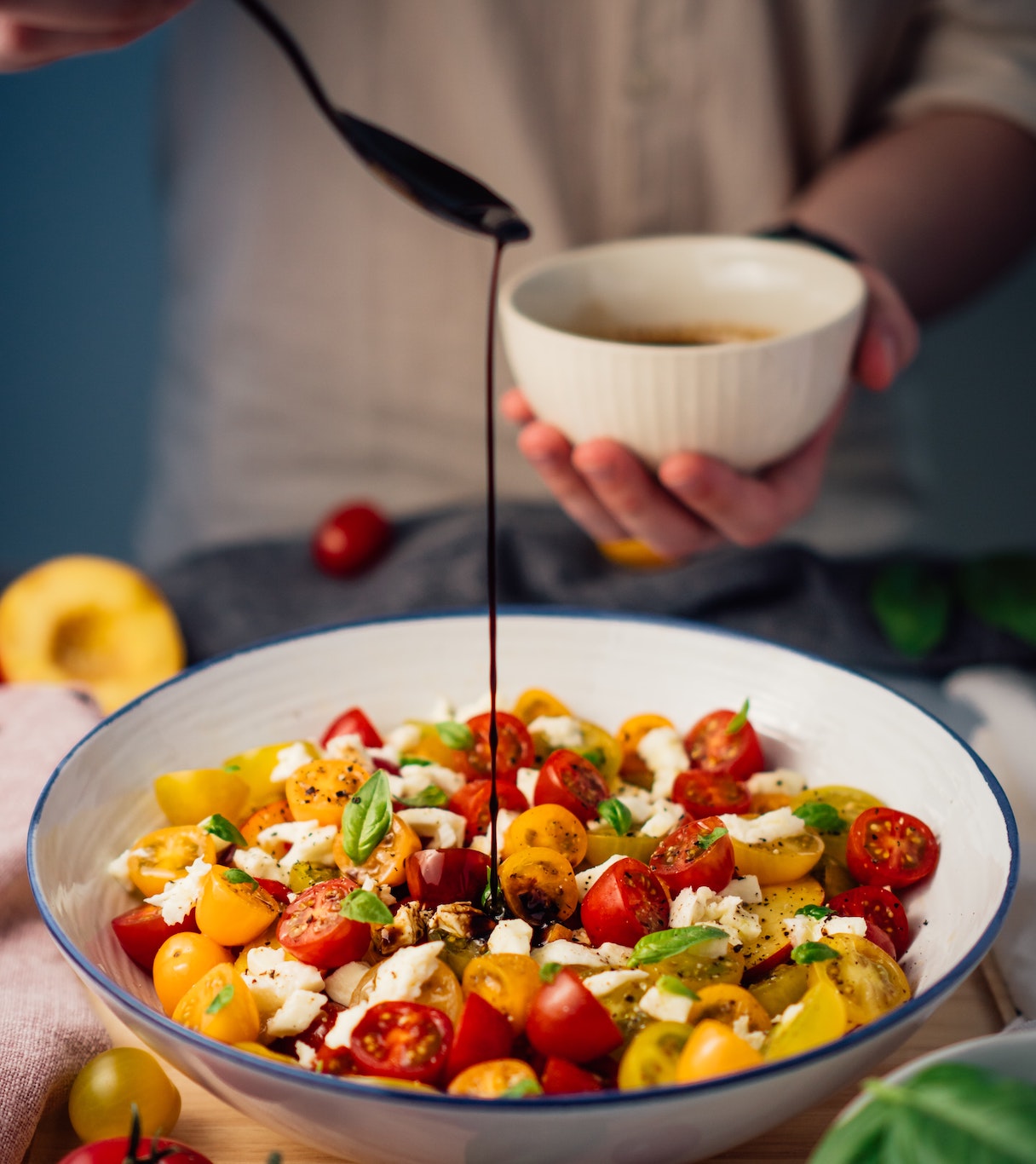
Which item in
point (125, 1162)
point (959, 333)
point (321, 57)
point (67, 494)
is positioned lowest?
point (67, 494)

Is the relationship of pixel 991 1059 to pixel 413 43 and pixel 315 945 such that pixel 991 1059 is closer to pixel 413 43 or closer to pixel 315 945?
pixel 315 945

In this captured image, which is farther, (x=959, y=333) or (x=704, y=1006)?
(x=959, y=333)

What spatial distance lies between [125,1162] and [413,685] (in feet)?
2.66

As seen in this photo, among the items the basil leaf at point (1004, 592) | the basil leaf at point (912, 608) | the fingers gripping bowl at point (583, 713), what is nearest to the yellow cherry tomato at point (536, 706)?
the fingers gripping bowl at point (583, 713)

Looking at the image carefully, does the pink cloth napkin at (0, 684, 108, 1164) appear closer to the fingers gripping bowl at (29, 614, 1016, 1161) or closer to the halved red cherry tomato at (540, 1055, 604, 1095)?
the fingers gripping bowl at (29, 614, 1016, 1161)

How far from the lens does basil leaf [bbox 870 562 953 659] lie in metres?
1.96

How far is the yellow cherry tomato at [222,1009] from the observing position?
3.26ft

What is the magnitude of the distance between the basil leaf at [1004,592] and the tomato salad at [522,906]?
2.38ft

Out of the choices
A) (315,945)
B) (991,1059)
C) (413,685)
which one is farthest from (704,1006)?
(413,685)

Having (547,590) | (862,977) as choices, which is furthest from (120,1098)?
(547,590)

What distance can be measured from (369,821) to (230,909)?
0.16 metres

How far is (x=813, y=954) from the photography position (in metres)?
1.05

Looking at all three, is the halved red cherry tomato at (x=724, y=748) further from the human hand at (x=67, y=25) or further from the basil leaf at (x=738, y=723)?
the human hand at (x=67, y=25)

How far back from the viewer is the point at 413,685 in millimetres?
1586
